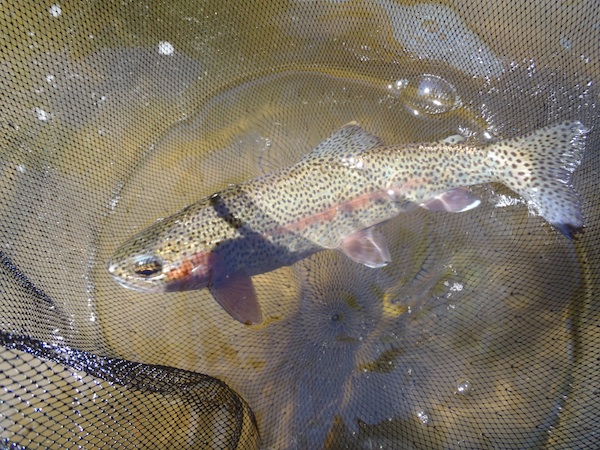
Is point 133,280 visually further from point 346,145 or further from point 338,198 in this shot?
point 346,145

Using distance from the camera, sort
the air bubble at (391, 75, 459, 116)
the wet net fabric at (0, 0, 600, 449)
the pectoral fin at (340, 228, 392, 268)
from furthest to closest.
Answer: the air bubble at (391, 75, 459, 116) → the wet net fabric at (0, 0, 600, 449) → the pectoral fin at (340, 228, 392, 268)

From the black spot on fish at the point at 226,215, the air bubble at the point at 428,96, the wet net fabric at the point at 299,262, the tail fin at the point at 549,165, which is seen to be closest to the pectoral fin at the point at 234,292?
the black spot on fish at the point at 226,215

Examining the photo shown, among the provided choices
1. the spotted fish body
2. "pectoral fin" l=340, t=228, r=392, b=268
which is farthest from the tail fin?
"pectoral fin" l=340, t=228, r=392, b=268

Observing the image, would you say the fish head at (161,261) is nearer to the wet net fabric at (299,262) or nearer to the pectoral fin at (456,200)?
the wet net fabric at (299,262)

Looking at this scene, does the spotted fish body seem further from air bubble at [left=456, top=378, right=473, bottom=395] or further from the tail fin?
air bubble at [left=456, top=378, right=473, bottom=395]

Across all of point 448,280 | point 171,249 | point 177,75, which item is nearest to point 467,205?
point 448,280

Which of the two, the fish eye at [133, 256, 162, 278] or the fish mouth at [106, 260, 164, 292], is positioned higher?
the fish eye at [133, 256, 162, 278]

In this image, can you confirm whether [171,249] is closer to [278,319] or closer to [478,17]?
[278,319]
